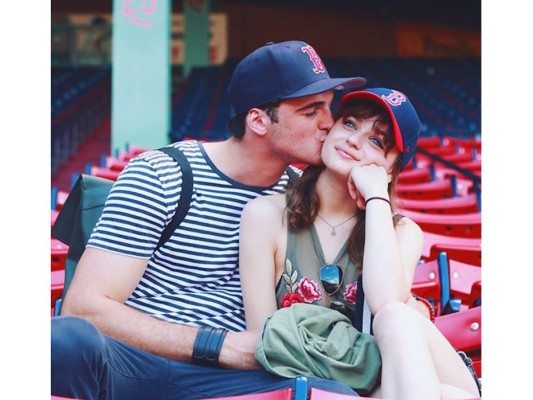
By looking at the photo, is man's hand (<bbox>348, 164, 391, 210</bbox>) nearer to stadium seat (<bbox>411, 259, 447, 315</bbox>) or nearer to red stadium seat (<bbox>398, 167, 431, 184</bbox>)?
stadium seat (<bbox>411, 259, 447, 315</bbox>)

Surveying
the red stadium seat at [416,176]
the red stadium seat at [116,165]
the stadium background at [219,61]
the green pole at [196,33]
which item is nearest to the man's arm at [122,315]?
the red stadium seat at [116,165]

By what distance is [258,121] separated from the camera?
2129 mm

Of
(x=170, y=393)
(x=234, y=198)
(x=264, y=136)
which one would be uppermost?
(x=264, y=136)

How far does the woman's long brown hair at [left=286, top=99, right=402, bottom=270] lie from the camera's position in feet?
6.57

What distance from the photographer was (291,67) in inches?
81.6

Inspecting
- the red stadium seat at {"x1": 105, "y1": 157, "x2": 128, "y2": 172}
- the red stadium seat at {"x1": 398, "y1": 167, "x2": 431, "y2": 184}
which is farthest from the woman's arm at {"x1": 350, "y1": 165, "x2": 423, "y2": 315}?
the red stadium seat at {"x1": 398, "y1": 167, "x2": 431, "y2": 184}

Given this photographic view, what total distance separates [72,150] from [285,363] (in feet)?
26.3

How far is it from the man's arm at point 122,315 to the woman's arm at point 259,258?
0.25 ft

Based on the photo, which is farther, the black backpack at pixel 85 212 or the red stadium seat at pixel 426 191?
the red stadium seat at pixel 426 191

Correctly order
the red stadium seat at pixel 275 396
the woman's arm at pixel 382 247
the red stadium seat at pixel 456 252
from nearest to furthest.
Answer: the red stadium seat at pixel 275 396, the woman's arm at pixel 382 247, the red stadium seat at pixel 456 252

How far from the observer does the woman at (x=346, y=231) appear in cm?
191
